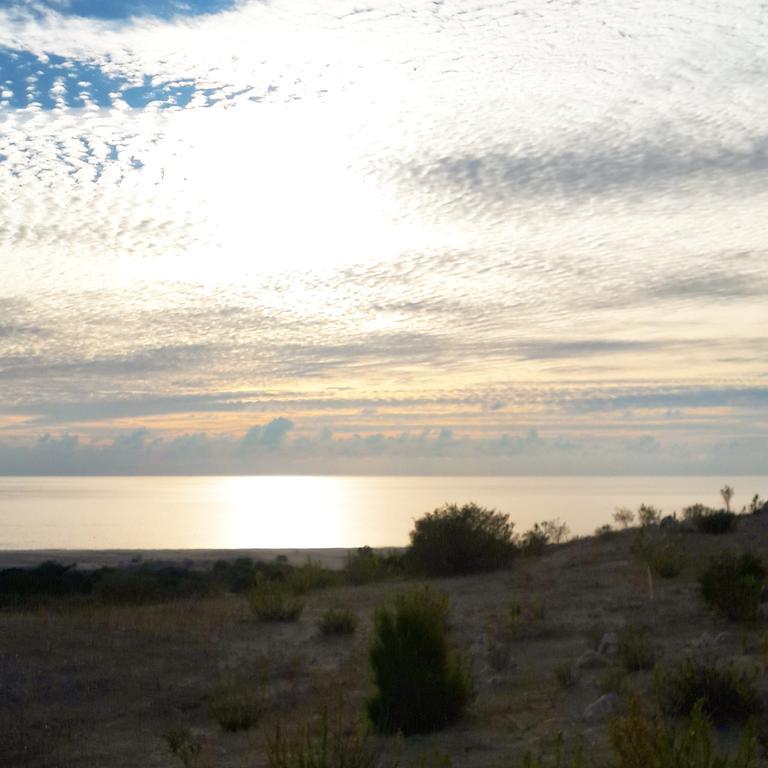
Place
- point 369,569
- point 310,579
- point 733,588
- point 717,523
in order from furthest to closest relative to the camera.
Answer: point 717,523 → point 369,569 → point 310,579 → point 733,588

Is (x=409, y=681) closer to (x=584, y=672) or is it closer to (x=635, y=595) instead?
(x=584, y=672)

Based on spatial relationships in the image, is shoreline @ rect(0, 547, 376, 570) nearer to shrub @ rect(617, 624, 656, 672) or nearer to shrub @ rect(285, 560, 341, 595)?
shrub @ rect(285, 560, 341, 595)

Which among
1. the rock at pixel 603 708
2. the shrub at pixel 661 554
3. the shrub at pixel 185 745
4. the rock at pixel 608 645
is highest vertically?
the shrub at pixel 661 554

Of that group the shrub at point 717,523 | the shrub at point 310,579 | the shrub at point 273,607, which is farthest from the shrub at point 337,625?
the shrub at point 717,523

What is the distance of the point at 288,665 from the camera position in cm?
1502

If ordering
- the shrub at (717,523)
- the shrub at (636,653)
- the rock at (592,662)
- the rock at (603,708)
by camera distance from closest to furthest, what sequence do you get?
the rock at (603,708), the shrub at (636,653), the rock at (592,662), the shrub at (717,523)

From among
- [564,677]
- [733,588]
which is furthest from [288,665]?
[733,588]

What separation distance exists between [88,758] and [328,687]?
12.0ft

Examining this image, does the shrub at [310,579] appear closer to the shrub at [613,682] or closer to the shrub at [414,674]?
the shrub at [414,674]

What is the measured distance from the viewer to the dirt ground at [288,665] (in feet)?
33.9

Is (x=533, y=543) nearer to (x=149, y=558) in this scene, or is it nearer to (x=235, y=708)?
(x=235, y=708)

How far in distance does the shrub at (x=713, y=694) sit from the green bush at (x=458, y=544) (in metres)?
16.5

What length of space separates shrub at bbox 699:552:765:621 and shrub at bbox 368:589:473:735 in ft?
17.4

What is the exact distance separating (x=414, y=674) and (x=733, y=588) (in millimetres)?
6246
